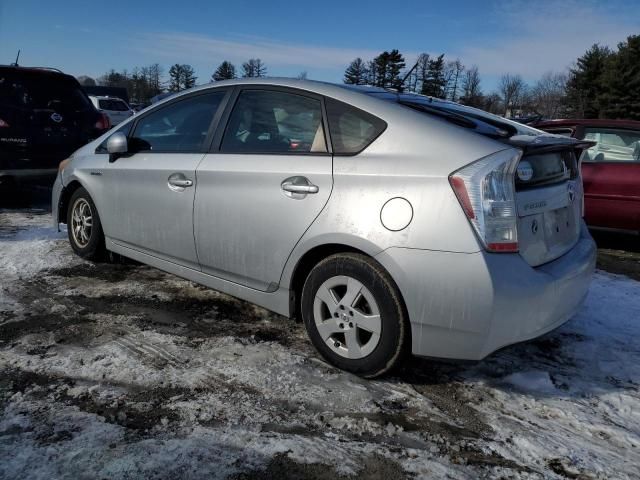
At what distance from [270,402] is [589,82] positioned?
58.2m

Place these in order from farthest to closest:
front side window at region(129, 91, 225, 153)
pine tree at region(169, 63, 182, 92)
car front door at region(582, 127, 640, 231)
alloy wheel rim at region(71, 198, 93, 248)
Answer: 1. pine tree at region(169, 63, 182, 92)
2. car front door at region(582, 127, 640, 231)
3. alloy wheel rim at region(71, 198, 93, 248)
4. front side window at region(129, 91, 225, 153)

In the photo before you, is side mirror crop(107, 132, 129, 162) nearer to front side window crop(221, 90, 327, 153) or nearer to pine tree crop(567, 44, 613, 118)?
front side window crop(221, 90, 327, 153)

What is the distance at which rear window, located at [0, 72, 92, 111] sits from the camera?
267 inches

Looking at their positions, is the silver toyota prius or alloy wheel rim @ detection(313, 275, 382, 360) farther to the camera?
alloy wheel rim @ detection(313, 275, 382, 360)

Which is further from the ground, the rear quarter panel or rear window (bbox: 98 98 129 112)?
rear window (bbox: 98 98 129 112)

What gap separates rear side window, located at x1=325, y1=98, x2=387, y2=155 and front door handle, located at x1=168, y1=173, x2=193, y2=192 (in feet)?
3.67

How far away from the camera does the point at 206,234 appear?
3.45m

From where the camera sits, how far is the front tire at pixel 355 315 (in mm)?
2643

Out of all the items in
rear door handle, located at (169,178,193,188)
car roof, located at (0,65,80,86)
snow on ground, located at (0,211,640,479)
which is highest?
car roof, located at (0,65,80,86)

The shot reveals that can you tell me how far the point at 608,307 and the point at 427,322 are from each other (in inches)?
87.4

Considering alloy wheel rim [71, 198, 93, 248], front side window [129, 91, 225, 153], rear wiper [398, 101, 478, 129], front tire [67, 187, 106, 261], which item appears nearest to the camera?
rear wiper [398, 101, 478, 129]

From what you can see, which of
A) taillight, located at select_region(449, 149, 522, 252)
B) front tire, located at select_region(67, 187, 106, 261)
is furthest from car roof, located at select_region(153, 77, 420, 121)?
front tire, located at select_region(67, 187, 106, 261)

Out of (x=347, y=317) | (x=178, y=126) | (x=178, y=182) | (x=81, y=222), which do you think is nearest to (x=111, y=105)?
(x=81, y=222)

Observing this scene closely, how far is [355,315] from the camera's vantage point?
2.77 meters
